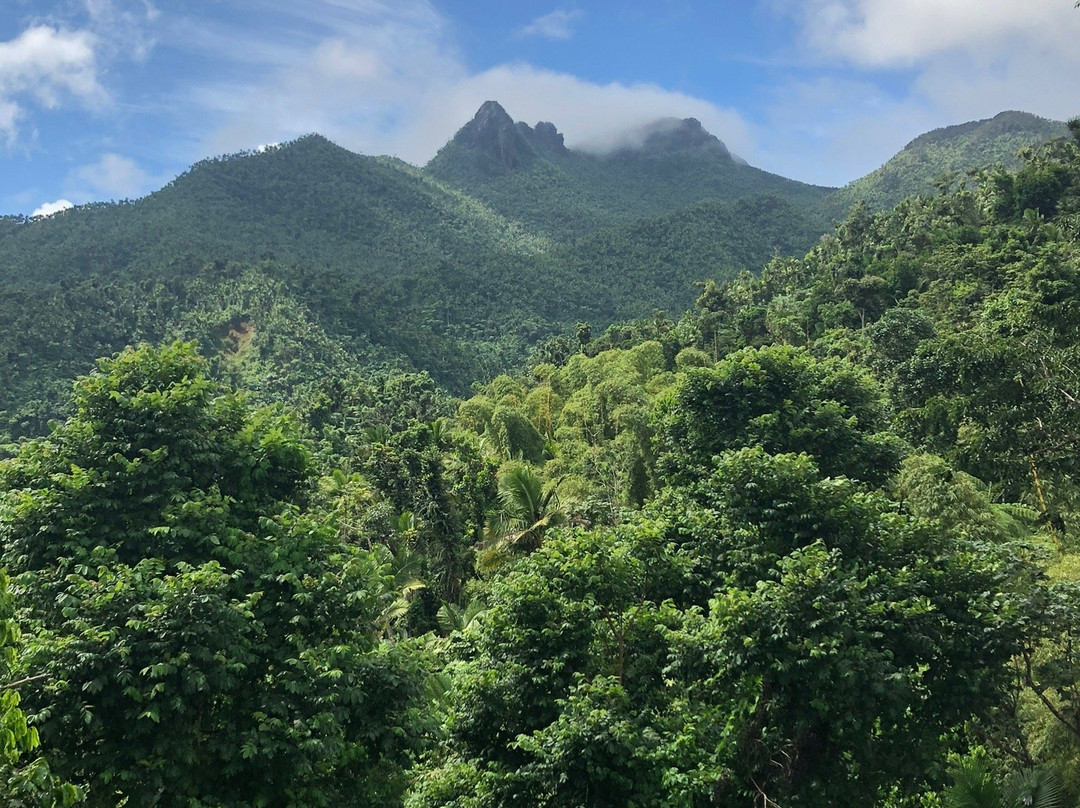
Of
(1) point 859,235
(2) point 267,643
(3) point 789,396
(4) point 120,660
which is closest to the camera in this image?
(4) point 120,660

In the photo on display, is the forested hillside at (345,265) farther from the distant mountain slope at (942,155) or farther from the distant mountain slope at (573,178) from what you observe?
the distant mountain slope at (942,155)

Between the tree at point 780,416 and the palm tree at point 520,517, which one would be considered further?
the palm tree at point 520,517

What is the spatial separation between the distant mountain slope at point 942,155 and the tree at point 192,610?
359ft

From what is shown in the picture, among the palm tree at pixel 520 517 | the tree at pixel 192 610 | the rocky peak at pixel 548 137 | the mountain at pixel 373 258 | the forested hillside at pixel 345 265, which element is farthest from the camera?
the rocky peak at pixel 548 137

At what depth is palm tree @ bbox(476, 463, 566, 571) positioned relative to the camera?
698 inches

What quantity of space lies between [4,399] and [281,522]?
5442 cm

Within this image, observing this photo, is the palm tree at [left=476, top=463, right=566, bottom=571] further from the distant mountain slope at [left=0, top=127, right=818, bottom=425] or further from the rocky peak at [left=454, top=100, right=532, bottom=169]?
the rocky peak at [left=454, top=100, right=532, bottom=169]

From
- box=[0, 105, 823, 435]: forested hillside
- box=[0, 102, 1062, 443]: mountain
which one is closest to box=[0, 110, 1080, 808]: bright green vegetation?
box=[0, 102, 1062, 443]: mountain

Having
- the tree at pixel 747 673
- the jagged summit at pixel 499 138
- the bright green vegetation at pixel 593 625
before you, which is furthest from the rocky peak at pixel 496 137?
the tree at pixel 747 673

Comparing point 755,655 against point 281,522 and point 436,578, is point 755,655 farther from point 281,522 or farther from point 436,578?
point 436,578

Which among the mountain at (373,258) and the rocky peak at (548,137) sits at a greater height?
the rocky peak at (548,137)

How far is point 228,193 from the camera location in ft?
417

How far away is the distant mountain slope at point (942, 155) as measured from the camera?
350 feet

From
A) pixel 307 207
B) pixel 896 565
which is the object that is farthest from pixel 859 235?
pixel 307 207
